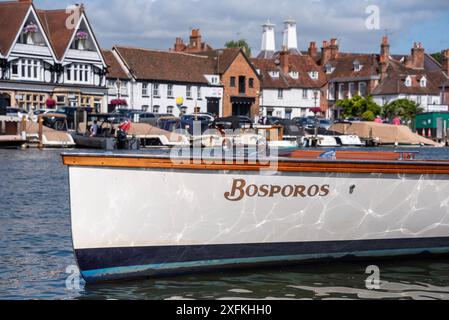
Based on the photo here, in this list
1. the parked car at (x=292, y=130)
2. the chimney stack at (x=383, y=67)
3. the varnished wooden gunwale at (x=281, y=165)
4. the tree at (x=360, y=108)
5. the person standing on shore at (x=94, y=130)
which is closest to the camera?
the varnished wooden gunwale at (x=281, y=165)

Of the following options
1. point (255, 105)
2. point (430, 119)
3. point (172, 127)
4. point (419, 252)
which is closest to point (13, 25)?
point (172, 127)

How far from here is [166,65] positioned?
8669cm

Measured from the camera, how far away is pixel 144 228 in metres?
12.5

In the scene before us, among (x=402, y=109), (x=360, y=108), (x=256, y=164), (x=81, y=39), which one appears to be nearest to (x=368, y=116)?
(x=360, y=108)

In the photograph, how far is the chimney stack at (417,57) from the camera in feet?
350

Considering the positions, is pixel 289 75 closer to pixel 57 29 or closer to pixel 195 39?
pixel 195 39

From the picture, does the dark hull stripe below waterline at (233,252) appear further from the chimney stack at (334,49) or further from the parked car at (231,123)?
the chimney stack at (334,49)

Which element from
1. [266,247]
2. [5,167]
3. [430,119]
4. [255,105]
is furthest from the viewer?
[255,105]

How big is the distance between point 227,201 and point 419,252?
3.80 m

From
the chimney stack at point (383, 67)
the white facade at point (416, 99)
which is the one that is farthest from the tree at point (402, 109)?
the chimney stack at point (383, 67)

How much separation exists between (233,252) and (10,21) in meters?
64.0

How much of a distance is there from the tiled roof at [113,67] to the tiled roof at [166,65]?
33.4 inches

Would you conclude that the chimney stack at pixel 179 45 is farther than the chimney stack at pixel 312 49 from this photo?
No

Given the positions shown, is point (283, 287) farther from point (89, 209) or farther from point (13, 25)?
point (13, 25)
